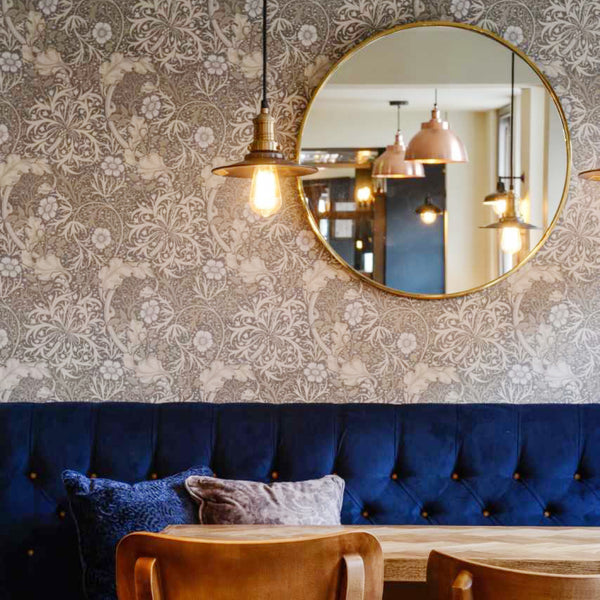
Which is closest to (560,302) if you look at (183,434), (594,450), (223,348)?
(594,450)

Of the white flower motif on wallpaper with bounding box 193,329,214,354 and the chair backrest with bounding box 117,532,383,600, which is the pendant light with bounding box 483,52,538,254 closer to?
the white flower motif on wallpaper with bounding box 193,329,214,354

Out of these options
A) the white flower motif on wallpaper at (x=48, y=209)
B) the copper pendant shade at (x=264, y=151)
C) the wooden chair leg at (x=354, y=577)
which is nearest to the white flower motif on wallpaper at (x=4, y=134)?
the white flower motif on wallpaper at (x=48, y=209)

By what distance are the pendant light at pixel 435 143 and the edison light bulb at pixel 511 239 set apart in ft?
0.89

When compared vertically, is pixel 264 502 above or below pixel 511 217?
below

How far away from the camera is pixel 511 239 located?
8.76 feet

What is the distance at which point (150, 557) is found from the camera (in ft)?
4.78

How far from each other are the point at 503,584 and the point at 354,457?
3.58ft

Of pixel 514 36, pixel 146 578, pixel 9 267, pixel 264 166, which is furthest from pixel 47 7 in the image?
pixel 146 578

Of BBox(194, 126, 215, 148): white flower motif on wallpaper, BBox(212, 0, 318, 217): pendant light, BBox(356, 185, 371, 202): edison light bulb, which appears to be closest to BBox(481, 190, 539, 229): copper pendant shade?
BBox(356, 185, 371, 202): edison light bulb

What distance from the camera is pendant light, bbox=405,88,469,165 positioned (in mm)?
2645

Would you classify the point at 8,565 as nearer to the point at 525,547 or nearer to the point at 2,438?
the point at 2,438

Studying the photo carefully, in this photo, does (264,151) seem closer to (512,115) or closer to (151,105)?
(151,105)

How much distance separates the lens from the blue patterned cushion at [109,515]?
2.17 metres

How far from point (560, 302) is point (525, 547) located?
3.40 ft
